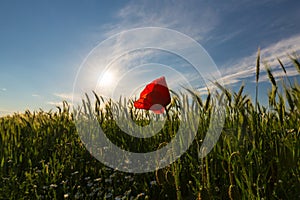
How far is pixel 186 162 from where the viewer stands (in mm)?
2674

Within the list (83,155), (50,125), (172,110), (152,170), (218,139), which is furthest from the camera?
(50,125)

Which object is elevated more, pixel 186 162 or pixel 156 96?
pixel 156 96

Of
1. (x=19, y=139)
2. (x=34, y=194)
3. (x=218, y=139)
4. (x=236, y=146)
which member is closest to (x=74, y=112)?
(x=19, y=139)

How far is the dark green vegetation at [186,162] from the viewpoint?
6.16ft

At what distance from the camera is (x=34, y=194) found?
2.93 m

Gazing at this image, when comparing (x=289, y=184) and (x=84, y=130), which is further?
(x=84, y=130)

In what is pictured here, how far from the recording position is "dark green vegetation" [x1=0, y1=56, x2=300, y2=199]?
6.16 feet

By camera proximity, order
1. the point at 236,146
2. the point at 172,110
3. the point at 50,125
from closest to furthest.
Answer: the point at 236,146 → the point at 172,110 → the point at 50,125

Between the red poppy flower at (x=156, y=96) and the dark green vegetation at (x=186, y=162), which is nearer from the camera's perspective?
the dark green vegetation at (x=186, y=162)

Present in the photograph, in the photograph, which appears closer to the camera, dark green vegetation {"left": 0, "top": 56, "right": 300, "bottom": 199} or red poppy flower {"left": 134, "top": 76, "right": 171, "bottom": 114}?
dark green vegetation {"left": 0, "top": 56, "right": 300, "bottom": 199}

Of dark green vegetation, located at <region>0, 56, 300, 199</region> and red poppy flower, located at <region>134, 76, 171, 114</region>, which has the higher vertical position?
red poppy flower, located at <region>134, 76, 171, 114</region>

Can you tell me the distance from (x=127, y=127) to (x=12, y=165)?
1400mm

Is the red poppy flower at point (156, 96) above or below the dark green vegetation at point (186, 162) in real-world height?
Result: above

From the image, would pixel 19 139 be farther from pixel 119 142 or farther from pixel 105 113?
pixel 119 142
